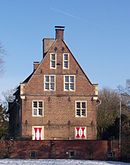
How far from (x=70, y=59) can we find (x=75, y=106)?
18.5 feet

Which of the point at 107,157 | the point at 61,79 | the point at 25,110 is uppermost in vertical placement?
the point at 61,79

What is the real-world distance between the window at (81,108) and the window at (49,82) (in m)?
3.51

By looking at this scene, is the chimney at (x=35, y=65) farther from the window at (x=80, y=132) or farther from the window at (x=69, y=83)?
the window at (x=80, y=132)

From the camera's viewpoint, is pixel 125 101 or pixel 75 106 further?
pixel 125 101

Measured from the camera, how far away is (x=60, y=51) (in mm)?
60812

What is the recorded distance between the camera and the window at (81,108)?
198 feet

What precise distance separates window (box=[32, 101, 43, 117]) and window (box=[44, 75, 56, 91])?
1888 mm

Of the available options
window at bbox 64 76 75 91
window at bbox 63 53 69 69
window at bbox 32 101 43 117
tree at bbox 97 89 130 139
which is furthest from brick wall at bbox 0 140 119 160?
window at bbox 63 53 69 69

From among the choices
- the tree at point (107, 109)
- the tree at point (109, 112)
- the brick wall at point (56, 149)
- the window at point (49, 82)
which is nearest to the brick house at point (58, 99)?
the window at point (49, 82)

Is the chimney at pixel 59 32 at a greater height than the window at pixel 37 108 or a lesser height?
greater

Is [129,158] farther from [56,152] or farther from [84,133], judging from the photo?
[84,133]

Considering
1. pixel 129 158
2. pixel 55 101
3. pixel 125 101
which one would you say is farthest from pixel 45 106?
pixel 125 101

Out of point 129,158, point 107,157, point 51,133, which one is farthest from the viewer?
point 51,133

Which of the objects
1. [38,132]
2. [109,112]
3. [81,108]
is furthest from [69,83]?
[109,112]
